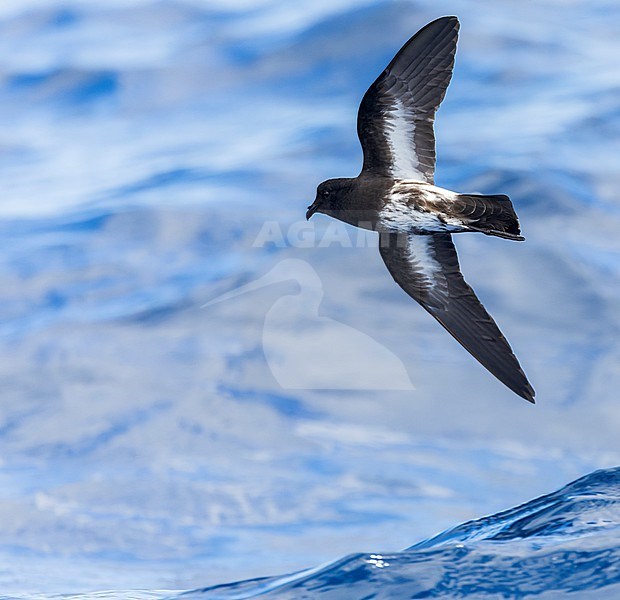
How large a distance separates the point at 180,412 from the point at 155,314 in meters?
1.23

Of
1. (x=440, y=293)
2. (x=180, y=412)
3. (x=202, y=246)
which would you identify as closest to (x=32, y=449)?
(x=180, y=412)

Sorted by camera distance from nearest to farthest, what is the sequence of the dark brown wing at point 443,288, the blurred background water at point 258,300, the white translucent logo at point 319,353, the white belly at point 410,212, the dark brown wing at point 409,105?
the white belly at point 410,212
the dark brown wing at point 409,105
the dark brown wing at point 443,288
the blurred background water at point 258,300
the white translucent logo at point 319,353

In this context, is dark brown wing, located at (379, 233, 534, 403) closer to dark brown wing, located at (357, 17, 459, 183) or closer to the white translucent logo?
dark brown wing, located at (357, 17, 459, 183)

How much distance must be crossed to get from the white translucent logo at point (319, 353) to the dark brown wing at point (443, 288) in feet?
5.66

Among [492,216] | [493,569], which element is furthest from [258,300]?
[493,569]

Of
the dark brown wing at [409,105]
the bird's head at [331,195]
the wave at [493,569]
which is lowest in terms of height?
the wave at [493,569]

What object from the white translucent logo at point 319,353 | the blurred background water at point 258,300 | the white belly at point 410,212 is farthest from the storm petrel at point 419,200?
the white translucent logo at point 319,353

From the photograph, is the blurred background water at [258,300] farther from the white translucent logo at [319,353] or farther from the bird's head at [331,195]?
the bird's head at [331,195]

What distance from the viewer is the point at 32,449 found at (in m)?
7.79

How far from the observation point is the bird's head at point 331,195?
20.1ft

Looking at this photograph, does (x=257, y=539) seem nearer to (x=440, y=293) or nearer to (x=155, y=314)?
(x=440, y=293)

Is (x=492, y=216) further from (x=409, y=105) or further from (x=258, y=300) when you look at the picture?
(x=258, y=300)

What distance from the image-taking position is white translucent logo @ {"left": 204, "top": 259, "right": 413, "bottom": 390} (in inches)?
316

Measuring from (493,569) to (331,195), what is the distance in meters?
2.37
